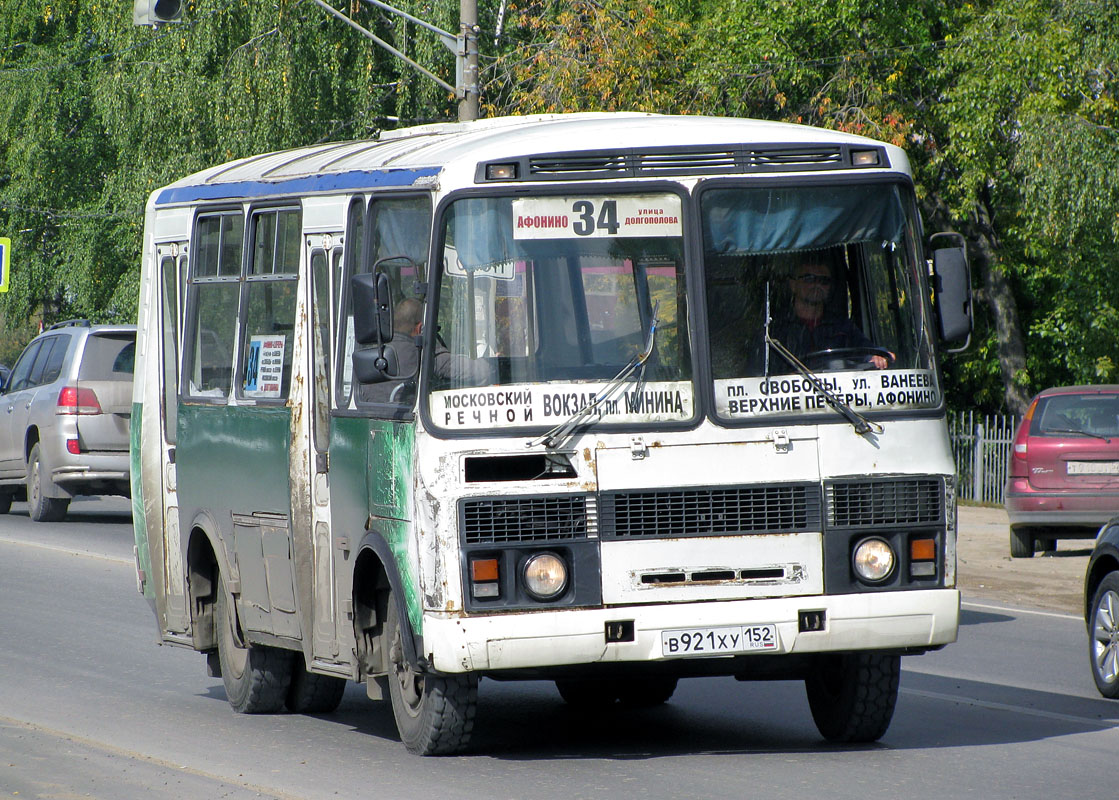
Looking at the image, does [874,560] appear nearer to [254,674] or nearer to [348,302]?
[348,302]

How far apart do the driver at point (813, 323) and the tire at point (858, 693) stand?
1.32m

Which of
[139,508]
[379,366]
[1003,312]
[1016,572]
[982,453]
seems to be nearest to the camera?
[379,366]

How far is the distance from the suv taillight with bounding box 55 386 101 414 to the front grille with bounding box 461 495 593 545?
48.0 ft

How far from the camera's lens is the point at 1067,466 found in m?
18.5

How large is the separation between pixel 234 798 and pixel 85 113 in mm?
40884

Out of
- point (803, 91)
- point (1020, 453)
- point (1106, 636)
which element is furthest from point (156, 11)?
point (803, 91)

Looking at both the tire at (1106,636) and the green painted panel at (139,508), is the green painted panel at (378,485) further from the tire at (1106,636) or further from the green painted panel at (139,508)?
the tire at (1106,636)

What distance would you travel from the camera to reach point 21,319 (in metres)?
48.7

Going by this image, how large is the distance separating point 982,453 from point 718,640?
68.3 feet

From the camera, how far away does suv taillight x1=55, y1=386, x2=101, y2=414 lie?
21.1 metres

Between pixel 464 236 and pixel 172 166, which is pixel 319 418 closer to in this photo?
pixel 464 236

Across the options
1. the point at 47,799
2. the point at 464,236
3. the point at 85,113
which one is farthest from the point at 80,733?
the point at 85,113

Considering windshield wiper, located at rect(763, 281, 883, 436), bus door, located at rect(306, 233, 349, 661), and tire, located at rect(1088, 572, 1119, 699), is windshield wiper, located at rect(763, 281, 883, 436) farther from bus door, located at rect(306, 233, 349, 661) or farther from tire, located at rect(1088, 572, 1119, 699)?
tire, located at rect(1088, 572, 1119, 699)

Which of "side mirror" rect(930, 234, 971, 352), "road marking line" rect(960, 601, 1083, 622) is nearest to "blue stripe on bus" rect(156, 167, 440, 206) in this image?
"side mirror" rect(930, 234, 971, 352)
